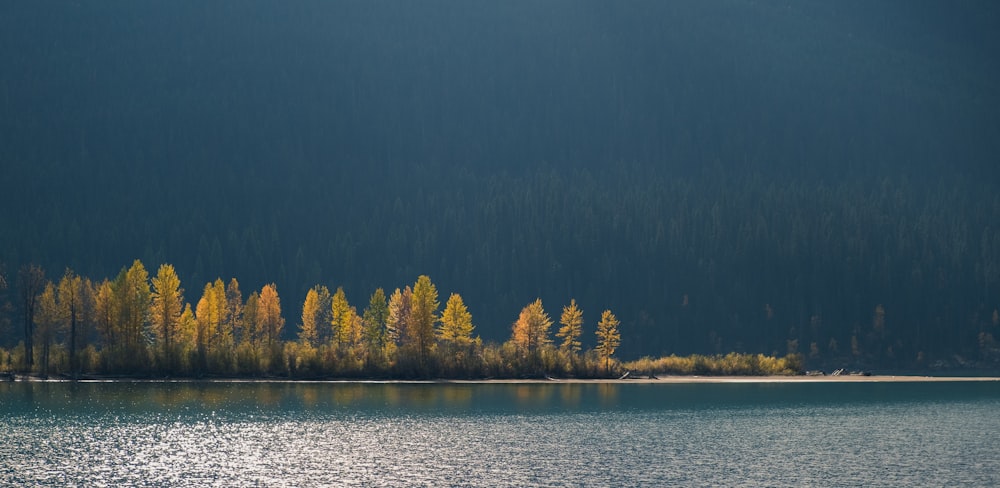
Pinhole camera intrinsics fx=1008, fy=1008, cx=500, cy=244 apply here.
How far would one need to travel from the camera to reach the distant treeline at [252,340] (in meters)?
130

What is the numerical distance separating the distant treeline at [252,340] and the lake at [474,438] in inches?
362

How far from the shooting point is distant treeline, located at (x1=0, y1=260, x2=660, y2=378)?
130 metres

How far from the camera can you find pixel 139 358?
129625mm

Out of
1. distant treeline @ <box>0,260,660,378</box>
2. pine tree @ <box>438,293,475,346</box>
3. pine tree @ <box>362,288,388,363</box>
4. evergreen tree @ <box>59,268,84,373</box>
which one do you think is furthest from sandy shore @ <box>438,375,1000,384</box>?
evergreen tree @ <box>59,268,84,373</box>

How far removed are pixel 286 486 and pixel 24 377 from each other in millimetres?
83347

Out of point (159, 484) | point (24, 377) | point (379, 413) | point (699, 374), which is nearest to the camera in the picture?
point (159, 484)

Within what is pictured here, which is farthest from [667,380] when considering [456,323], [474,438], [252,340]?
Result: [474,438]

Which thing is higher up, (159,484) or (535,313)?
(535,313)

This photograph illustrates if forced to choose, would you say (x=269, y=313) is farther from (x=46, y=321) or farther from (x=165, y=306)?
(x=46, y=321)

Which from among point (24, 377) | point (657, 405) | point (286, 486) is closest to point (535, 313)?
point (657, 405)

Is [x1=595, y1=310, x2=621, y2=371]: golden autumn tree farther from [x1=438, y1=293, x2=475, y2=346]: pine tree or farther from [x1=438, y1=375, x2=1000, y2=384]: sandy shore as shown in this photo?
[x1=438, y1=293, x2=475, y2=346]: pine tree

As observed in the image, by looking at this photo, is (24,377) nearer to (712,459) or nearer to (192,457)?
(192,457)

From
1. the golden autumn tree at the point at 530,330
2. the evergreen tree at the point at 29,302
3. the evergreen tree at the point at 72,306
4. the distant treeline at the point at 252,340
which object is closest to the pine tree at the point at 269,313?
the distant treeline at the point at 252,340

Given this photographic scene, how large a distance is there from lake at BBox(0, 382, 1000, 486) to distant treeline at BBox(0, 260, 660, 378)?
30.2 ft
